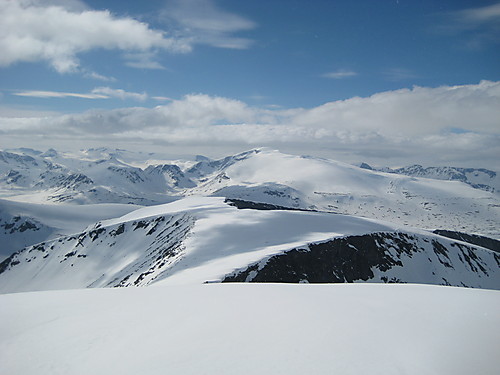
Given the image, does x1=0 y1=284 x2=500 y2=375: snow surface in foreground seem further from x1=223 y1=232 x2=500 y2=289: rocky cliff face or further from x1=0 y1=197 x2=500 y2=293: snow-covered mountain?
x1=223 y1=232 x2=500 y2=289: rocky cliff face

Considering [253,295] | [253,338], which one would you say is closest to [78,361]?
[253,338]

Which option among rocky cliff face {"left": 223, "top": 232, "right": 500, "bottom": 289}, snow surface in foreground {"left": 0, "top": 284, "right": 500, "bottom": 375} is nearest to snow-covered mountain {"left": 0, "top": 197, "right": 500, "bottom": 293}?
rocky cliff face {"left": 223, "top": 232, "right": 500, "bottom": 289}

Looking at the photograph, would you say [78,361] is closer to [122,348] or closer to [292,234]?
[122,348]

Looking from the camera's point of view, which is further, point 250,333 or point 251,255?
point 251,255

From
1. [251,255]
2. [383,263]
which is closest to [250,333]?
[251,255]

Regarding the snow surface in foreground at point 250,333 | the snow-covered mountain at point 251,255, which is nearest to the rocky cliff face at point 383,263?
the snow-covered mountain at point 251,255

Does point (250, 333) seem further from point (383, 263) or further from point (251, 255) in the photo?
point (383, 263)

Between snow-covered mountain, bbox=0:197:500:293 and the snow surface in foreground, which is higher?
the snow surface in foreground
